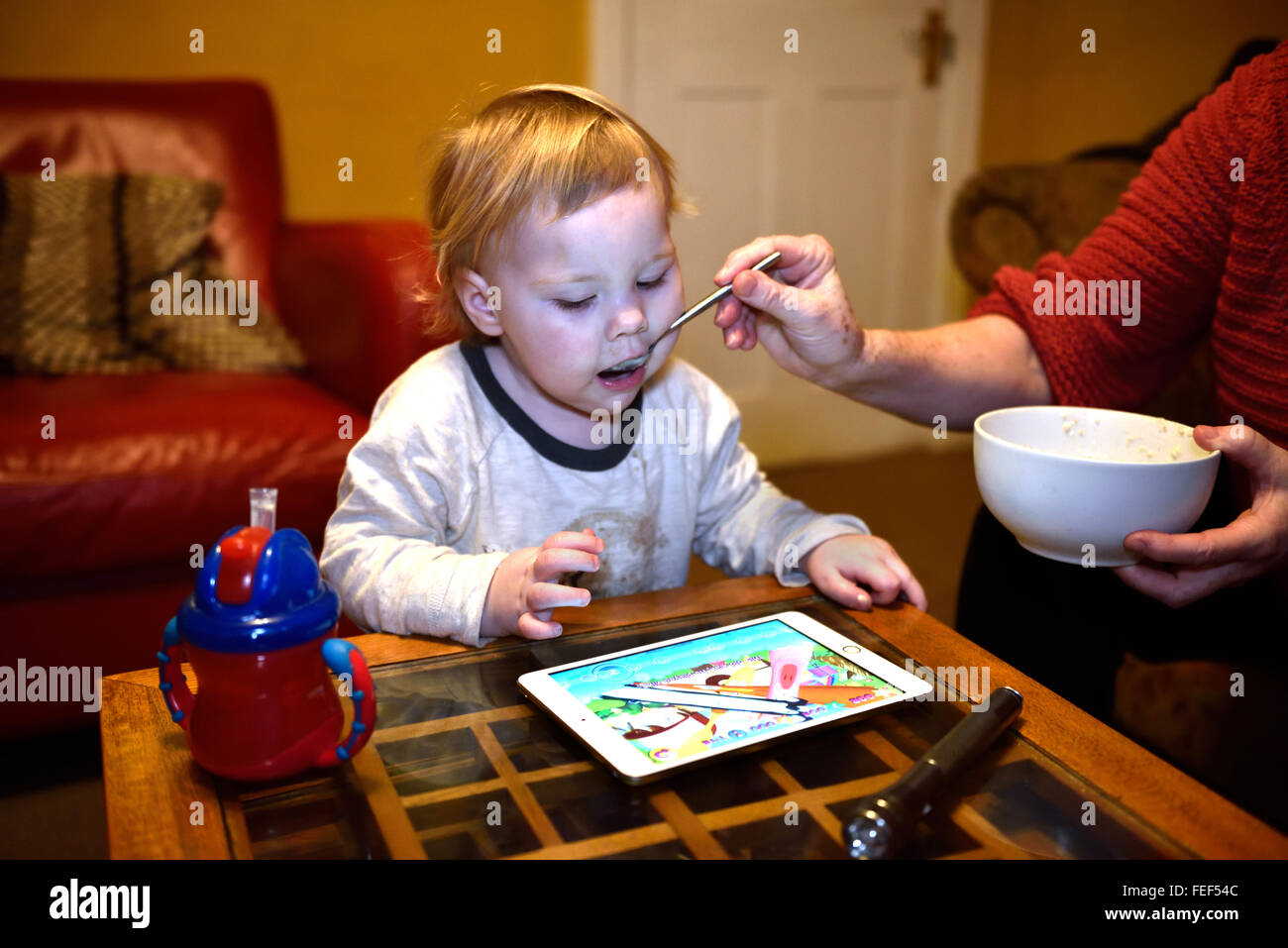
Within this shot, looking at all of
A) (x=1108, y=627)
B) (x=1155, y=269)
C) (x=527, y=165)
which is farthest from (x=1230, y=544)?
(x=527, y=165)

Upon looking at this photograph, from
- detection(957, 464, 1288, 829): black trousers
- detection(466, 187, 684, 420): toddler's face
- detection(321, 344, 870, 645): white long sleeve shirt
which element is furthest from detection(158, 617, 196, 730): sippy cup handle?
detection(957, 464, 1288, 829): black trousers

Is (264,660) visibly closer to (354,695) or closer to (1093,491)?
(354,695)

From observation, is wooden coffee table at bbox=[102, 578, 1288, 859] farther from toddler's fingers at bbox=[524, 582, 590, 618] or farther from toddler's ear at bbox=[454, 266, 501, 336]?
toddler's ear at bbox=[454, 266, 501, 336]

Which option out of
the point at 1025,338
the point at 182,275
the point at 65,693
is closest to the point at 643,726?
the point at 1025,338

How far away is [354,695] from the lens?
25.3 inches

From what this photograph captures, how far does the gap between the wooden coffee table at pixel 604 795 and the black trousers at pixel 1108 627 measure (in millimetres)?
212

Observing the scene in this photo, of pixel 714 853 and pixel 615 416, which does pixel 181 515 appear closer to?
pixel 615 416

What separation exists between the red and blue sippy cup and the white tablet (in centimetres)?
15

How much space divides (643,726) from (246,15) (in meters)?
2.06

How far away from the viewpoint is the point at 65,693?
1454 millimetres

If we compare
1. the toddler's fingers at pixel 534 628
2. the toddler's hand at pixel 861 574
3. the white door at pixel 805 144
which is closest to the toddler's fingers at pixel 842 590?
the toddler's hand at pixel 861 574

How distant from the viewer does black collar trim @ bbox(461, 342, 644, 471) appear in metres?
1.09

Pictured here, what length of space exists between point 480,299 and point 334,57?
155cm

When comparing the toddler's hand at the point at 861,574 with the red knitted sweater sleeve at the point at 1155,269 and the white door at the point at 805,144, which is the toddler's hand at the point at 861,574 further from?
the white door at the point at 805,144
